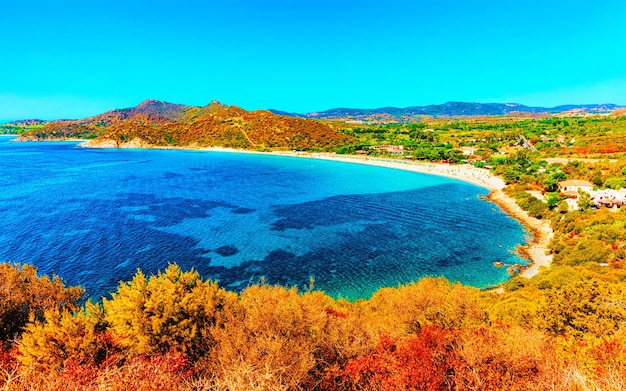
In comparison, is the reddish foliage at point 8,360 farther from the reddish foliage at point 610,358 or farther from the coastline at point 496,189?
the coastline at point 496,189

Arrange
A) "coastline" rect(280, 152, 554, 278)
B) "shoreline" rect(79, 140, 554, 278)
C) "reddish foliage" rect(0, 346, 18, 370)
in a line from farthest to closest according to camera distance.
A: "shoreline" rect(79, 140, 554, 278)
"coastline" rect(280, 152, 554, 278)
"reddish foliage" rect(0, 346, 18, 370)

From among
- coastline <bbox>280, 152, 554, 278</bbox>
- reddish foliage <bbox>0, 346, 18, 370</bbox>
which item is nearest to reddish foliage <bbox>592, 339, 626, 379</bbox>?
reddish foliage <bbox>0, 346, 18, 370</bbox>

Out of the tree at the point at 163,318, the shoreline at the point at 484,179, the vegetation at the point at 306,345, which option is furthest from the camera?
the shoreline at the point at 484,179

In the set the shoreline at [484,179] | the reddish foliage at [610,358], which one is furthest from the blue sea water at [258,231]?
the reddish foliage at [610,358]

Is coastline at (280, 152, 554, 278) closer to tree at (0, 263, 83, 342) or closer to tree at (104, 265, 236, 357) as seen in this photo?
tree at (104, 265, 236, 357)

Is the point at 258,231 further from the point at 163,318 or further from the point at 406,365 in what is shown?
the point at 406,365

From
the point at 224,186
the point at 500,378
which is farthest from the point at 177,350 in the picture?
the point at 224,186

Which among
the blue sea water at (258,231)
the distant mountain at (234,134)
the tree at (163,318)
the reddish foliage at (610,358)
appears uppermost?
the distant mountain at (234,134)

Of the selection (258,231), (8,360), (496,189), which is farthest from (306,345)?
(496,189)
